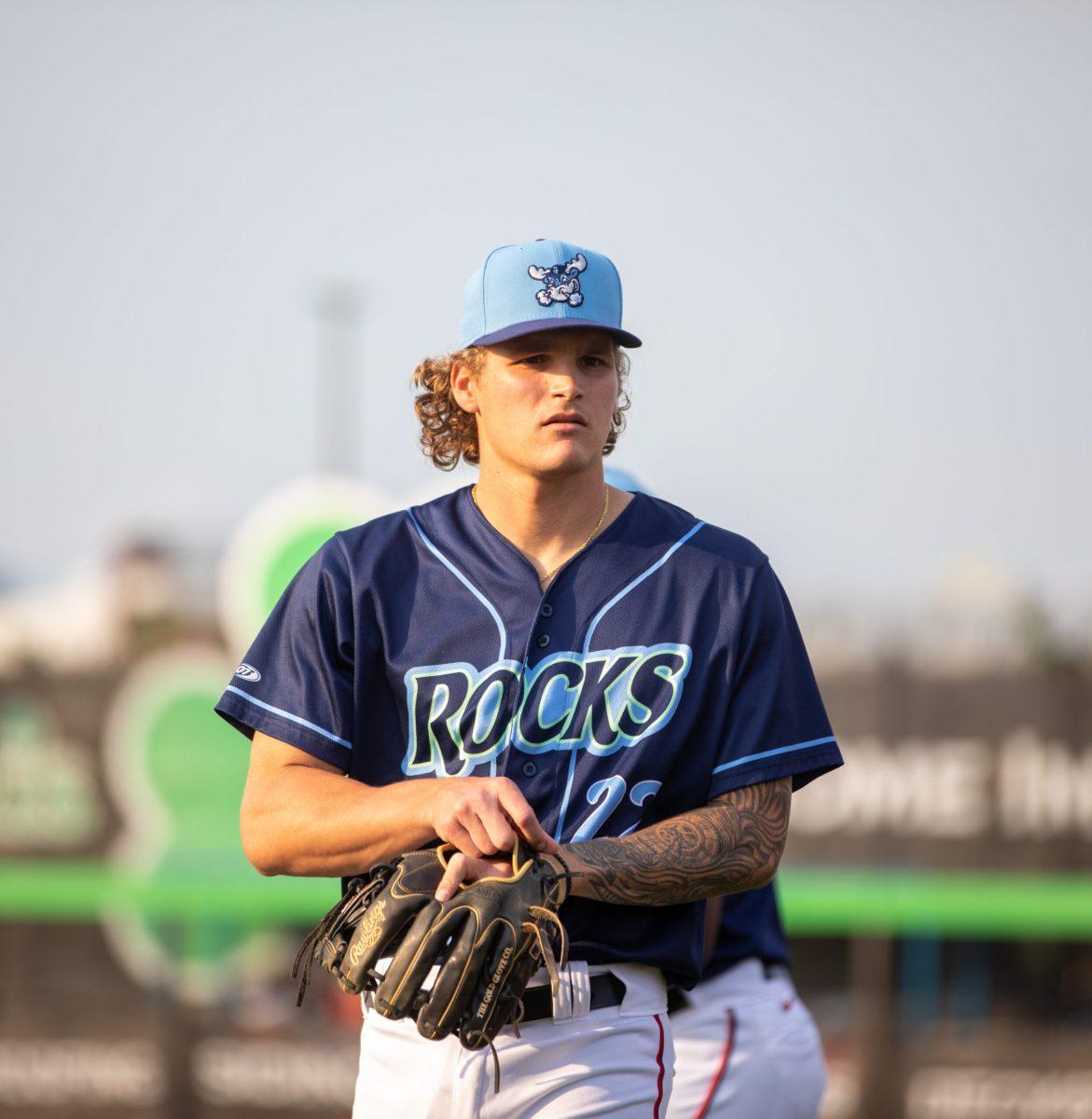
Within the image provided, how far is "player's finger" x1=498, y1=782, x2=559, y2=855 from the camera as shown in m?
2.55

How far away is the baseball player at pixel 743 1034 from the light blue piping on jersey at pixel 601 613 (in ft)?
3.62

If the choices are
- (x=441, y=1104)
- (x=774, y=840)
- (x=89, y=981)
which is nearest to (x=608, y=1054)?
(x=441, y=1104)

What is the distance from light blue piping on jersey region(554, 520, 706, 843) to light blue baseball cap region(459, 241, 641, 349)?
1.25 ft

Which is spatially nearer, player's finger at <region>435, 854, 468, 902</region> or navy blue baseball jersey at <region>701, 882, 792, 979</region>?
player's finger at <region>435, 854, 468, 902</region>

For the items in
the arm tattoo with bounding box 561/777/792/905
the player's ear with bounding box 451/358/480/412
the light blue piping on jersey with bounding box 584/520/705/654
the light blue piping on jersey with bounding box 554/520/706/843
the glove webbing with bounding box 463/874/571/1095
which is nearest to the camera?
the glove webbing with bounding box 463/874/571/1095

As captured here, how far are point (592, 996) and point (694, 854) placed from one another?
31cm

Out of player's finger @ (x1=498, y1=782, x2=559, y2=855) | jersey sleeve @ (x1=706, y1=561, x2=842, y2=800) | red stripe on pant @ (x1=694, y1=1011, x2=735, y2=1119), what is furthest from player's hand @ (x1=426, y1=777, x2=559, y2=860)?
red stripe on pant @ (x1=694, y1=1011, x2=735, y2=1119)

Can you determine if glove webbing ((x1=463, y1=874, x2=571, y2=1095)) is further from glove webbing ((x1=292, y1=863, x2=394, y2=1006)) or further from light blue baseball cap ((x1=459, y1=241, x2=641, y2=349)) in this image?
light blue baseball cap ((x1=459, y1=241, x2=641, y2=349))

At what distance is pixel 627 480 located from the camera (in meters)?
4.19

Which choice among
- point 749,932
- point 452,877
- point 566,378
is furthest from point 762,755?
point 749,932

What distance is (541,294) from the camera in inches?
113

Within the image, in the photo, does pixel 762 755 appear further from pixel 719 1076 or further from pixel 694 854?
pixel 719 1076

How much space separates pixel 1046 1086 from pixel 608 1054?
25.1ft

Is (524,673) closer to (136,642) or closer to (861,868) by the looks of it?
(861,868)
